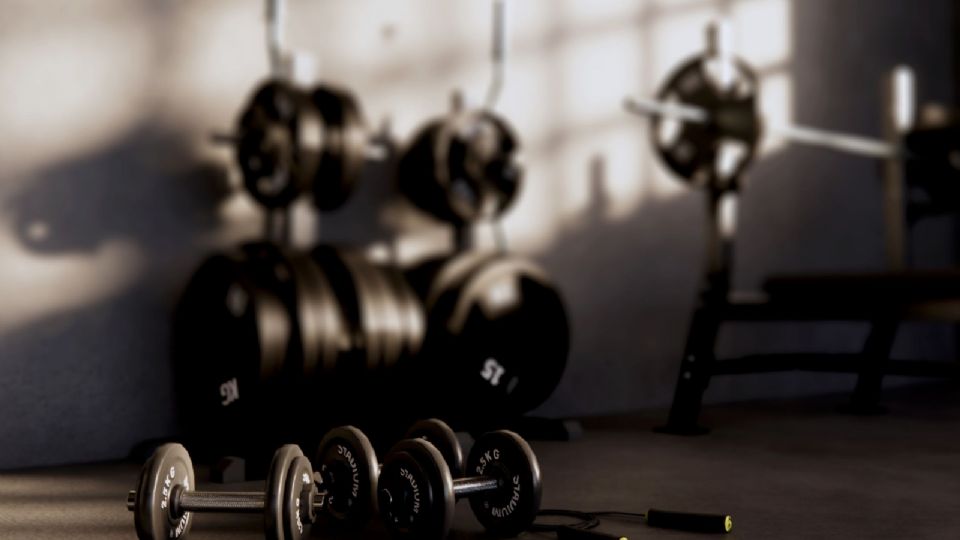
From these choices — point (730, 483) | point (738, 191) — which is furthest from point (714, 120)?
point (730, 483)

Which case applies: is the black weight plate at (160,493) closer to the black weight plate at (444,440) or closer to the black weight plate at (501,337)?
the black weight plate at (444,440)

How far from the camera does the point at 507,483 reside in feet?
5.56

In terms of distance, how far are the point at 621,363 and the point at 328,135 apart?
1442 mm

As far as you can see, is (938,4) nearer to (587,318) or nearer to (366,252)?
(587,318)

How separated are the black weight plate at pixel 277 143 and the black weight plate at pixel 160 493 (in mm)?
1120

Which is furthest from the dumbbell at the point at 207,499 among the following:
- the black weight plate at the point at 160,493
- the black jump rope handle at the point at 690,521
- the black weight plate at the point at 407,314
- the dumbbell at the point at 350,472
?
the black weight plate at the point at 407,314

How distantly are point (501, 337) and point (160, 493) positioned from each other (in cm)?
148

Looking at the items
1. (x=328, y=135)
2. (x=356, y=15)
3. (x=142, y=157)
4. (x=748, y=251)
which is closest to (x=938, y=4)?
(x=748, y=251)

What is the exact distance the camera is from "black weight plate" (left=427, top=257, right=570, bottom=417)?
9.20 ft

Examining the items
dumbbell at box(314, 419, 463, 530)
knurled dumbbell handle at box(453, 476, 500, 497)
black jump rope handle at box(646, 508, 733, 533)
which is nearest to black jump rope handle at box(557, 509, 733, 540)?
black jump rope handle at box(646, 508, 733, 533)

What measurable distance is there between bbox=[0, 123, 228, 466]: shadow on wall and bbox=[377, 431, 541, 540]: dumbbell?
117 cm

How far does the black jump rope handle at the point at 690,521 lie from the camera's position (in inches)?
67.4

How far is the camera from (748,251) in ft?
13.2

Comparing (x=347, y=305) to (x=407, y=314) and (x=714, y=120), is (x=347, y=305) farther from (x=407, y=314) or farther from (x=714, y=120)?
(x=714, y=120)
